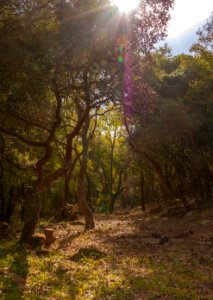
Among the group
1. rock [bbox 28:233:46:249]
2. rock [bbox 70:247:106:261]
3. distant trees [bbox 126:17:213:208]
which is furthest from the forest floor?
distant trees [bbox 126:17:213:208]

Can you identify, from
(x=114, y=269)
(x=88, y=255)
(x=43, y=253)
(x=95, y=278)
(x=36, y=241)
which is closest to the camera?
(x=95, y=278)

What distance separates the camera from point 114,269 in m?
11.4

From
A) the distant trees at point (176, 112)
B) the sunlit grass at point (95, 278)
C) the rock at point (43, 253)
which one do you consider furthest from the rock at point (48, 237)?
the distant trees at point (176, 112)

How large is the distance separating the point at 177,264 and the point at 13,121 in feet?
27.7

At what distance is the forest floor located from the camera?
8680 mm

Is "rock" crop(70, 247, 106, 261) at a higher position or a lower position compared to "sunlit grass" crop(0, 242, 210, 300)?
higher

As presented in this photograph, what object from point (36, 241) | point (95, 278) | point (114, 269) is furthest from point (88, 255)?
point (95, 278)

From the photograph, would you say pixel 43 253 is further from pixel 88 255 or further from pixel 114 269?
pixel 114 269

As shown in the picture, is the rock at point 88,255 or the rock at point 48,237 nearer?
the rock at point 88,255

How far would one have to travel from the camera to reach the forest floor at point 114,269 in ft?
28.5

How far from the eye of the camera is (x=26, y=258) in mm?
12164

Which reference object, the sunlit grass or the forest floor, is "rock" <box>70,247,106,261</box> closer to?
the forest floor

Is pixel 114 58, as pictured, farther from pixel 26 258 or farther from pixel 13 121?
pixel 26 258

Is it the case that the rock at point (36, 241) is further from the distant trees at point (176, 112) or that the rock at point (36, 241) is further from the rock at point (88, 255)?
the distant trees at point (176, 112)
